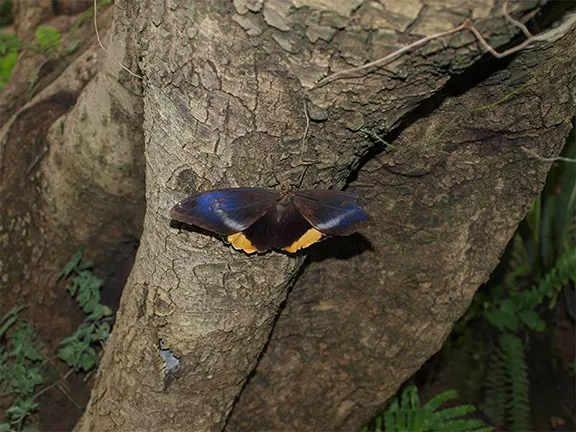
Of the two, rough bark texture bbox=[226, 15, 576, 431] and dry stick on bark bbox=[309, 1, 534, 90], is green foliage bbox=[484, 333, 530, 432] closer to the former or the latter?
rough bark texture bbox=[226, 15, 576, 431]

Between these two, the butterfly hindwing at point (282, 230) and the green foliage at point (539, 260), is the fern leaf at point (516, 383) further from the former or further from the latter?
the butterfly hindwing at point (282, 230)

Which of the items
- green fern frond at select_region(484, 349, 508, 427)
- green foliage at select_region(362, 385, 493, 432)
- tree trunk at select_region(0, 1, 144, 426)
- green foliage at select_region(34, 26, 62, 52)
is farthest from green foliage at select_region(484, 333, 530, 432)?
green foliage at select_region(34, 26, 62, 52)

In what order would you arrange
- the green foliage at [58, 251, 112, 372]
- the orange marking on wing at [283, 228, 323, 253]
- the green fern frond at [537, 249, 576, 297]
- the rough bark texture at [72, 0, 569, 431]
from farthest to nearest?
the green fern frond at [537, 249, 576, 297] → the green foliage at [58, 251, 112, 372] → the orange marking on wing at [283, 228, 323, 253] → the rough bark texture at [72, 0, 569, 431]

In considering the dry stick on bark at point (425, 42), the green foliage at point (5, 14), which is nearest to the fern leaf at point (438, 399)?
the dry stick on bark at point (425, 42)

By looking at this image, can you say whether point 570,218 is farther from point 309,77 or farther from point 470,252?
point 309,77

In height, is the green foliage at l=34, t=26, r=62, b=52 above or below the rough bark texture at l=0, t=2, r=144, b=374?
above

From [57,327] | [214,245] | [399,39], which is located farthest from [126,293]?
[399,39]
